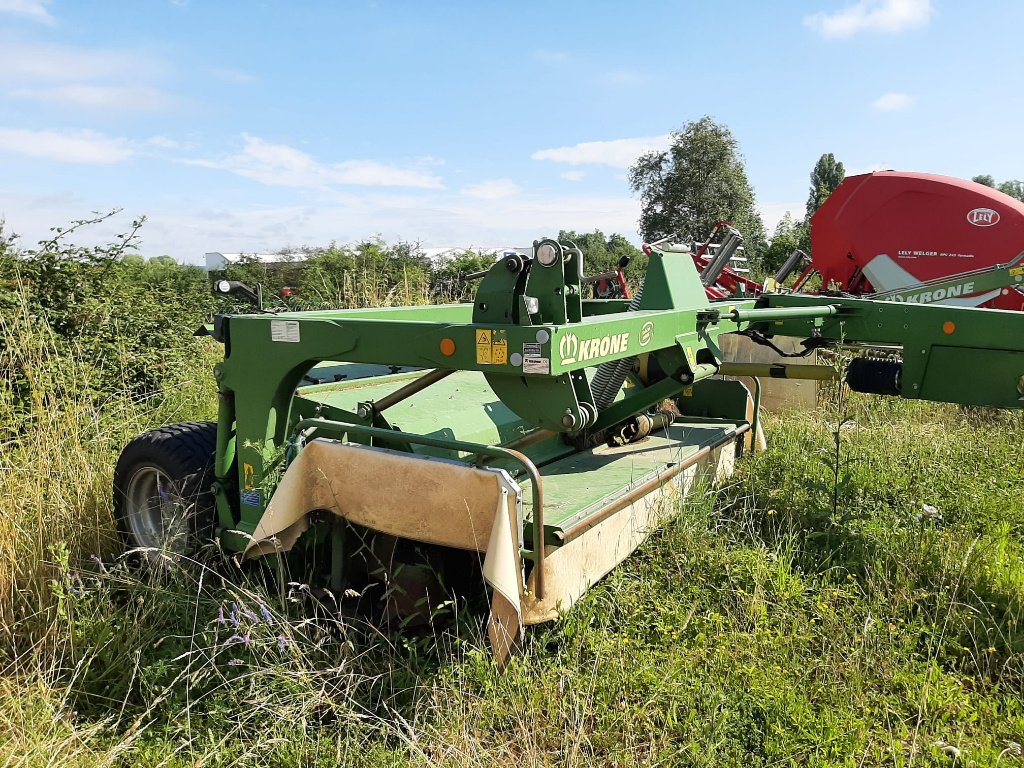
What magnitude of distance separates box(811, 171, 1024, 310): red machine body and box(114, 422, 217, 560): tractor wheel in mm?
6152

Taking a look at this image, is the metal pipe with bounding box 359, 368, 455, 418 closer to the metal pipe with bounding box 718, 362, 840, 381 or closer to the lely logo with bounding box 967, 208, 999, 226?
the metal pipe with bounding box 718, 362, 840, 381

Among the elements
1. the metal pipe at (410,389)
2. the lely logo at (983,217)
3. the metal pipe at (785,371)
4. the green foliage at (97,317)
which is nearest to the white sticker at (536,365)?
the metal pipe at (410,389)

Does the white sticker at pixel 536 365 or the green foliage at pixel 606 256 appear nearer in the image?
the white sticker at pixel 536 365

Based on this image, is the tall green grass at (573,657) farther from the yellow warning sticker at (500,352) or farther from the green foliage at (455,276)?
the green foliage at (455,276)

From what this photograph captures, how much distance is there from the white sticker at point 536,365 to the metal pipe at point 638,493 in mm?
597

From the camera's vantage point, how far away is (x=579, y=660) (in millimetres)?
2613

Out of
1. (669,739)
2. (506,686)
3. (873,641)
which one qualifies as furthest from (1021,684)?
(506,686)

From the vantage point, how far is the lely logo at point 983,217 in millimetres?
6648

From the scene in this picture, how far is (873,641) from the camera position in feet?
8.71

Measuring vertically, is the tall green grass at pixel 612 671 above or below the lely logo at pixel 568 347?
below

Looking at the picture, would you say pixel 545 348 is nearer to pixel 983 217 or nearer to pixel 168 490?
pixel 168 490

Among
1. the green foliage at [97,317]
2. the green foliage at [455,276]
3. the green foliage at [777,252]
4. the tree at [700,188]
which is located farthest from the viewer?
the tree at [700,188]

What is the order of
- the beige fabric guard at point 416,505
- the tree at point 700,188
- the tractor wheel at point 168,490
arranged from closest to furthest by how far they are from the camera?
the beige fabric guard at point 416,505 < the tractor wheel at point 168,490 < the tree at point 700,188

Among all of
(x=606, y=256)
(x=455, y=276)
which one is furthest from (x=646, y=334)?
(x=606, y=256)
